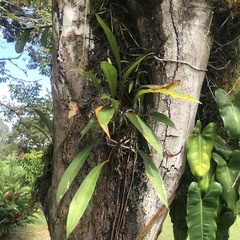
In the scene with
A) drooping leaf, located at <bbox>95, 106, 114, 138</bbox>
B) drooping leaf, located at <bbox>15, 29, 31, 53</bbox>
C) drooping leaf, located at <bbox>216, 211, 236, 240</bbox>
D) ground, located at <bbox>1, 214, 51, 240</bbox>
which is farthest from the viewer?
ground, located at <bbox>1, 214, 51, 240</bbox>

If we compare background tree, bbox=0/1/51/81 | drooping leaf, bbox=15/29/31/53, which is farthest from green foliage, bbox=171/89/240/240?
background tree, bbox=0/1/51/81

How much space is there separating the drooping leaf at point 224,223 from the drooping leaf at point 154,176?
1.17ft

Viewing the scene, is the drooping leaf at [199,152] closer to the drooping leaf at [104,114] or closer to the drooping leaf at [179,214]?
the drooping leaf at [179,214]

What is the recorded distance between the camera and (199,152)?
2.97 ft

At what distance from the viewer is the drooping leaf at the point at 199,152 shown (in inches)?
35.4

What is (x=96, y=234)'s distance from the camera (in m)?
0.88

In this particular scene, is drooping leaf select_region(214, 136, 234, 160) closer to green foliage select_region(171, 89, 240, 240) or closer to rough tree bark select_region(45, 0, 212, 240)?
green foliage select_region(171, 89, 240, 240)

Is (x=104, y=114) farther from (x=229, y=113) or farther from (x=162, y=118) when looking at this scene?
(x=229, y=113)

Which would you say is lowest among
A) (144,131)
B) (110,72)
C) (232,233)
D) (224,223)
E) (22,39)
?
(232,233)

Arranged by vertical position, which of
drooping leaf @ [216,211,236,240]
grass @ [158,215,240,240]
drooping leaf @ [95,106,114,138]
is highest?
drooping leaf @ [95,106,114,138]

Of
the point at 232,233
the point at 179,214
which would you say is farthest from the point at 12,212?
the point at 179,214

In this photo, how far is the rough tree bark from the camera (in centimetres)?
88

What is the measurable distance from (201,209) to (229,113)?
0.29 m

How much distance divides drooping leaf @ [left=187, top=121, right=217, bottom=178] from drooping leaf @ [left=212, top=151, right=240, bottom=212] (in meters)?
0.06
